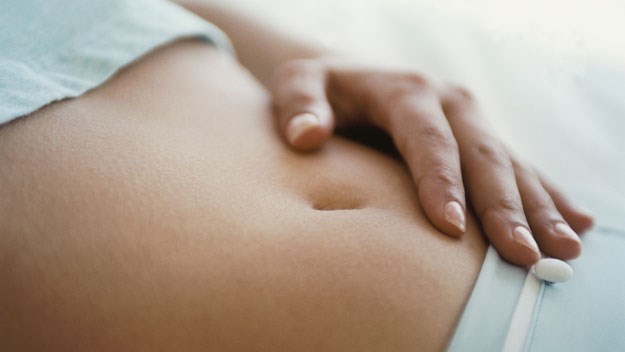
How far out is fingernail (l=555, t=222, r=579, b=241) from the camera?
0.58m

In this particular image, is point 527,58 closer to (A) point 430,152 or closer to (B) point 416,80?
(B) point 416,80

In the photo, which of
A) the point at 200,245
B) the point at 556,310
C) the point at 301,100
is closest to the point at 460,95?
the point at 301,100

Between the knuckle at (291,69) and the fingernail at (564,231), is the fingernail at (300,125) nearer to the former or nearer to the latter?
the knuckle at (291,69)

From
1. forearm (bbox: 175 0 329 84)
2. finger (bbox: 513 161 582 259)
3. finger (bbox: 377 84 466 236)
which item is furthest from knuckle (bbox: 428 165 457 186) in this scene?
forearm (bbox: 175 0 329 84)

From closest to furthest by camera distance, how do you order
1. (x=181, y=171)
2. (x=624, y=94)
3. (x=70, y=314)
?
1. (x=70, y=314)
2. (x=181, y=171)
3. (x=624, y=94)

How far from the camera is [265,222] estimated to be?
52 centimetres

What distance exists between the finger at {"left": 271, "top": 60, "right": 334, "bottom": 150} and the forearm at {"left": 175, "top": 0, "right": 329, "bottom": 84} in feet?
0.47

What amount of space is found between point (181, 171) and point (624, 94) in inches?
32.6

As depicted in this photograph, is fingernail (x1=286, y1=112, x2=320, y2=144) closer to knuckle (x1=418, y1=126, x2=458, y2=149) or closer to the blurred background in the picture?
knuckle (x1=418, y1=126, x2=458, y2=149)

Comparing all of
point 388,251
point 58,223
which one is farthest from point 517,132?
point 58,223

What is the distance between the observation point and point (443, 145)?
62 cm

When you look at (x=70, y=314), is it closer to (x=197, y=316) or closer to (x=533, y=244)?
(x=197, y=316)

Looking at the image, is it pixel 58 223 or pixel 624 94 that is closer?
pixel 58 223

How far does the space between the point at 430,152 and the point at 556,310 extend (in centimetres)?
21
